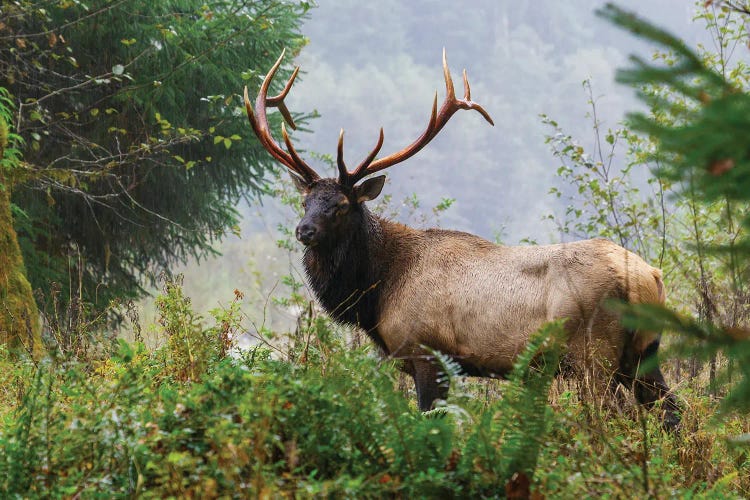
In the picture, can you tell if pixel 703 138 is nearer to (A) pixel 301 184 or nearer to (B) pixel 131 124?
(A) pixel 301 184

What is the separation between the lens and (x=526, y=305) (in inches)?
218

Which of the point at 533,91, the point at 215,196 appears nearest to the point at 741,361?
the point at 215,196

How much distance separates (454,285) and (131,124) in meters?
6.33

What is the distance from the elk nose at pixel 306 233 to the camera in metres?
5.98

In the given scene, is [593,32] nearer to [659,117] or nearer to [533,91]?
[533,91]

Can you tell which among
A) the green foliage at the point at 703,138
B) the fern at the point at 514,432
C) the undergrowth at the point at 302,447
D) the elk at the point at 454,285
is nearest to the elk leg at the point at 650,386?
the elk at the point at 454,285

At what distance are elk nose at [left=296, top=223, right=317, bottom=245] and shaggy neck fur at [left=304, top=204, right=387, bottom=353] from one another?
0.69ft

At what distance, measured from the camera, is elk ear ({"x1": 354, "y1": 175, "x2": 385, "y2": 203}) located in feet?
20.9

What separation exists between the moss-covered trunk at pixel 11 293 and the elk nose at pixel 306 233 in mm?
2143

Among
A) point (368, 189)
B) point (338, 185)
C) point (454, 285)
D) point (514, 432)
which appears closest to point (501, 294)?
point (454, 285)

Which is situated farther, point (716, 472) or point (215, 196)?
point (215, 196)

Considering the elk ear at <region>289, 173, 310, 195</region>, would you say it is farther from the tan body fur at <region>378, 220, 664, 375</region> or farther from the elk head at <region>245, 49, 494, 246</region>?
the tan body fur at <region>378, 220, 664, 375</region>

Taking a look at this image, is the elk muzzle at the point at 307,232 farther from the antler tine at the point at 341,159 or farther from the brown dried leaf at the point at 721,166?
the brown dried leaf at the point at 721,166

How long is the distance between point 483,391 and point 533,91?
9269 centimetres
